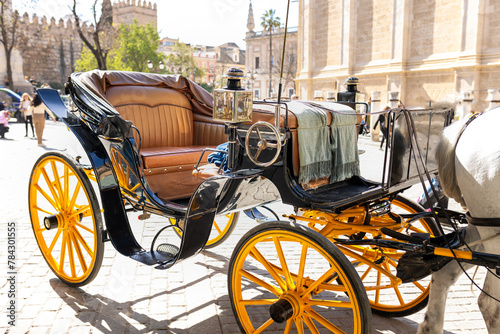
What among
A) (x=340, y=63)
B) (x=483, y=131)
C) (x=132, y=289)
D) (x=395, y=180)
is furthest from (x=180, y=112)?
(x=340, y=63)

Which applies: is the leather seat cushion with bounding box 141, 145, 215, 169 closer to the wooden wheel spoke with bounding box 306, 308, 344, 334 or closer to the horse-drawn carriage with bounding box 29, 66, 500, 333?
the horse-drawn carriage with bounding box 29, 66, 500, 333

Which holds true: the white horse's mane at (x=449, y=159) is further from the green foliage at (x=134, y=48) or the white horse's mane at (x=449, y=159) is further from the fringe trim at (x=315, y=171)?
the green foliage at (x=134, y=48)

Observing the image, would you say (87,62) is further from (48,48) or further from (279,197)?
(279,197)

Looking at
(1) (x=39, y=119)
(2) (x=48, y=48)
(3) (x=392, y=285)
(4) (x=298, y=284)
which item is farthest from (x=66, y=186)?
(2) (x=48, y=48)

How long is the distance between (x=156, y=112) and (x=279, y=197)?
6.49 ft

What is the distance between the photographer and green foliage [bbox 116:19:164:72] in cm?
4069

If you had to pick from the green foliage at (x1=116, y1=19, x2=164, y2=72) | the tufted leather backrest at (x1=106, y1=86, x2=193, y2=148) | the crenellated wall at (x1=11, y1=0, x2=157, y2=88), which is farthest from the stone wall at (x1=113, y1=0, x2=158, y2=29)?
the tufted leather backrest at (x1=106, y1=86, x2=193, y2=148)

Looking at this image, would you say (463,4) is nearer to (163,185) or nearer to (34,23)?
(163,185)

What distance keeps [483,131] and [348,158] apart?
105 cm

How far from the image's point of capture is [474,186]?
2.36 metres

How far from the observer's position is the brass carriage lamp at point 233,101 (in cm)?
274

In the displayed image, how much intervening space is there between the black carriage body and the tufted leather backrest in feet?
2.13

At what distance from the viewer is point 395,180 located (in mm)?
2750

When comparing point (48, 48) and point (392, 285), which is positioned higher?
point (48, 48)
